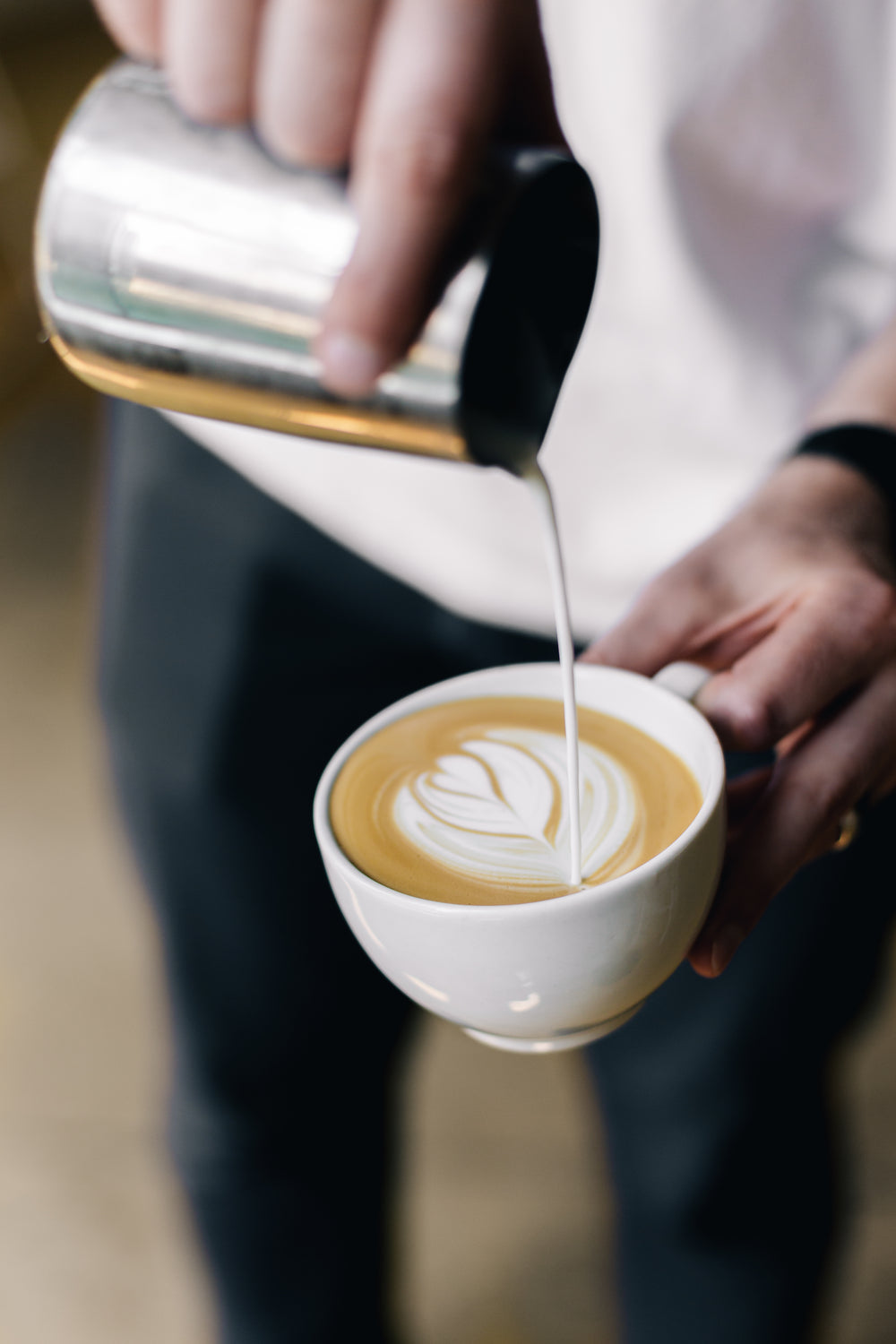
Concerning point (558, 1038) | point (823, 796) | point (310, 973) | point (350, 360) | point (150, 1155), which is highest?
point (350, 360)

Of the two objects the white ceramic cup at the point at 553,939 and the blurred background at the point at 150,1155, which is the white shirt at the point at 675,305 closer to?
the white ceramic cup at the point at 553,939

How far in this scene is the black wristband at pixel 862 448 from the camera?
805mm

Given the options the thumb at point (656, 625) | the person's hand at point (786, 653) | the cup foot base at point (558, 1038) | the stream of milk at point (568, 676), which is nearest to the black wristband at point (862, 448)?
the person's hand at point (786, 653)

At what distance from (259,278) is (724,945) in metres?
0.39

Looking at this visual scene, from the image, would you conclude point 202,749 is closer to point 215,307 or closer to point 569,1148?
point 215,307

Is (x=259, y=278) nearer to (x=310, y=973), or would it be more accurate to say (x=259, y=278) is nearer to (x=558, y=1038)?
(x=558, y=1038)

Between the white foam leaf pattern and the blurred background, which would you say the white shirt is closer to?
the white foam leaf pattern

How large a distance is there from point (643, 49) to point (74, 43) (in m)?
5.95

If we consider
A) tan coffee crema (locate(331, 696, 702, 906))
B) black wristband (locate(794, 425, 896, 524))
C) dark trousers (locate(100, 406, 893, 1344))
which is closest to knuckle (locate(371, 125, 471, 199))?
tan coffee crema (locate(331, 696, 702, 906))

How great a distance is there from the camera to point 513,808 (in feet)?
2.33

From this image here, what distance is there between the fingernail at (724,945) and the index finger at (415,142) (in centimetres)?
36

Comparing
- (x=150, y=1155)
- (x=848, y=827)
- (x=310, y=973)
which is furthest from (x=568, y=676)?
(x=150, y=1155)

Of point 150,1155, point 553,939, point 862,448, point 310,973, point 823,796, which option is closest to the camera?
point 553,939

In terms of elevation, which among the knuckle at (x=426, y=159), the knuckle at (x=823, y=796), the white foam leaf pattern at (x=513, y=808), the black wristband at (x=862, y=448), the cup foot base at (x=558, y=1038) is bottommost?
the cup foot base at (x=558, y=1038)
